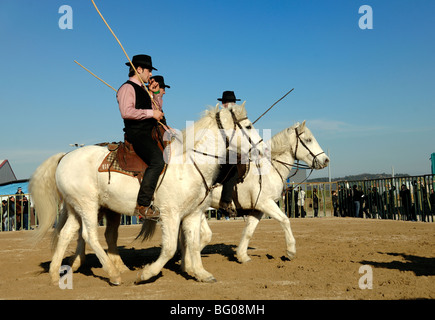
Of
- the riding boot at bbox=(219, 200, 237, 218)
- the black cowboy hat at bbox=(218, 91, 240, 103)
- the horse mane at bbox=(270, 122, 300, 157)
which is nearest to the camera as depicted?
the riding boot at bbox=(219, 200, 237, 218)

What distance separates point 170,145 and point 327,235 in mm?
8266

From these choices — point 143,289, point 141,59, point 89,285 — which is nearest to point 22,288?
point 89,285

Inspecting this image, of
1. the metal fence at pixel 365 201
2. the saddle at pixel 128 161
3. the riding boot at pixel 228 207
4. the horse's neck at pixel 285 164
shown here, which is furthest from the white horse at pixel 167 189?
the metal fence at pixel 365 201

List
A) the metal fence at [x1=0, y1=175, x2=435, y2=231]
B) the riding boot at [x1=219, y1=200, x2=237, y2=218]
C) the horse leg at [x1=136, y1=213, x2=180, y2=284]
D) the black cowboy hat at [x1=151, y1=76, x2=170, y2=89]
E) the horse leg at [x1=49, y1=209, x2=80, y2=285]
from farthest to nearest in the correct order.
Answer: the metal fence at [x1=0, y1=175, x2=435, y2=231]
the black cowboy hat at [x1=151, y1=76, x2=170, y2=89]
the riding boot at [x1=219, y1=200, x2=237, y2=218]
the horse leg at [x1=49, y1=209, x2=80, y2=285]
the horse leg at [x1=136, y1=213, x2=180, y2=284]

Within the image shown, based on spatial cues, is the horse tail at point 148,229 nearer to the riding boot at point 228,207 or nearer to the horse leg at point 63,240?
the horse leg at point 63,240

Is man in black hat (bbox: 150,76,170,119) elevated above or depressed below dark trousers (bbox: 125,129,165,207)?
above

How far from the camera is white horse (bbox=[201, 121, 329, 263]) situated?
796 cm

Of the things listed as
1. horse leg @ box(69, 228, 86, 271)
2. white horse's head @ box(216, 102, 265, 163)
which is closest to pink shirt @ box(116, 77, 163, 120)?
white horse's head @ box(216, 102, 265, 163)

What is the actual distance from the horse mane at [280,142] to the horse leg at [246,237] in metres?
1.51

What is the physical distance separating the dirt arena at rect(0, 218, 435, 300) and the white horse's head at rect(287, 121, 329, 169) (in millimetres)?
2063

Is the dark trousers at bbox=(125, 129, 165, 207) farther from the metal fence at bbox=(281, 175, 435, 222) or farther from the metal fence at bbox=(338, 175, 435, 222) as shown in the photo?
the metal fence at bbox=(338, 175, 435, 222)

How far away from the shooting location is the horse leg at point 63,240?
650cm

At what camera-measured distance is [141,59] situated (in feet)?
20.9
